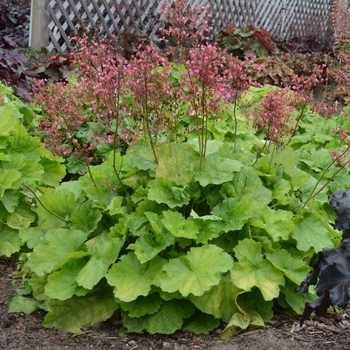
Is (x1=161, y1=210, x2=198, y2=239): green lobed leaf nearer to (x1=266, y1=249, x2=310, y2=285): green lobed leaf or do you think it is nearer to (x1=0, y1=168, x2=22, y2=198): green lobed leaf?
(x1=266, y1=249, x2=310, y2=285): green lobed leaf

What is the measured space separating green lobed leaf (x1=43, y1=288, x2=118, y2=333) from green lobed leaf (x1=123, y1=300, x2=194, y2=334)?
0.11 m

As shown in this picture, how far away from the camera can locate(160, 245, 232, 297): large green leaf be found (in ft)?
7.65

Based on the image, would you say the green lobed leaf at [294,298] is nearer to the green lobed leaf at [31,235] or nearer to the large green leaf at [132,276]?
the large green leaf at [132,276]

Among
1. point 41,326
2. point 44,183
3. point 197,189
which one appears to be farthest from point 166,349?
point 44,183

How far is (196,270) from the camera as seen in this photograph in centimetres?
242

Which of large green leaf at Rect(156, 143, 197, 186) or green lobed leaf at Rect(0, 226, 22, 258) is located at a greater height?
large green leaf at Rect(156, 143, 197, 186)

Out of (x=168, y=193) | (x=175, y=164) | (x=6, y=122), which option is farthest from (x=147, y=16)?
(x=168, y=193)

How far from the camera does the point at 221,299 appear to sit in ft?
8.19

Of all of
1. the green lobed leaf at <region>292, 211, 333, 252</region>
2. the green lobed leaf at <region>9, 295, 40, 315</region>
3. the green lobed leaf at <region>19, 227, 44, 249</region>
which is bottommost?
the green lobed leaf at <region>9, 295, 40, 315</region>

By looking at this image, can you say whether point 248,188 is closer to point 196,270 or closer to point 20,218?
point 196,270

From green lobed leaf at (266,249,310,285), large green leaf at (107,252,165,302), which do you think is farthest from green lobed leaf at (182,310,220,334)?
green lobed leaf at (266,249,310,285)

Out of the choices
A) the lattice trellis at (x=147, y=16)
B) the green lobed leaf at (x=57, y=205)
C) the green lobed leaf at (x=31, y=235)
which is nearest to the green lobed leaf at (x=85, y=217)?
the green lobed leaf at (x=57, y=205)

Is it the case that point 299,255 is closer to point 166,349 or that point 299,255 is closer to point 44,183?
point 166,349

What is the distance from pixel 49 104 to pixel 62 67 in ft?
9.78
